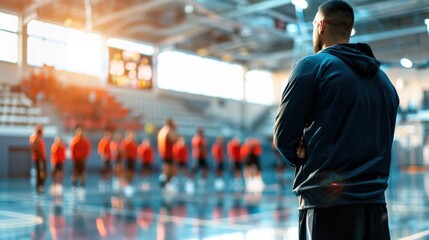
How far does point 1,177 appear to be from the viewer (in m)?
8.45

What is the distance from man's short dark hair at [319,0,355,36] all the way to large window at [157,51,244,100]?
15.5m

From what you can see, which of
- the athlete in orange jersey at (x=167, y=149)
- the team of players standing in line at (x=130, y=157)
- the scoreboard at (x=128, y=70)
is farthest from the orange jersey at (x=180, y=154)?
the athlete in orange jersey at (x=167, y=149)

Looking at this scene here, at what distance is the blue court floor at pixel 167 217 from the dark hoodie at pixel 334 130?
10.9 feet

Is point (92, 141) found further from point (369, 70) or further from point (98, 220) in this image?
point (369, 70)

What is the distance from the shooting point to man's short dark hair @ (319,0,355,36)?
4.83 feet

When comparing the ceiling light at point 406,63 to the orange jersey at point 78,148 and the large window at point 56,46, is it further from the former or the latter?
the orange jersey at point 78,148

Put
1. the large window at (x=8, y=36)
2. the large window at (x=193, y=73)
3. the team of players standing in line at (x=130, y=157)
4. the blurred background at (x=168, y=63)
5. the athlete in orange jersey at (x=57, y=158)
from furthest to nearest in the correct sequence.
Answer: the large window at (x=193, y=73), the athlete in orange jersey at (x=57, y=158), the team of players standing in line at (x=130, y=157), the blurred background at (x=168, y=63), the large window at (x=8, y=36)

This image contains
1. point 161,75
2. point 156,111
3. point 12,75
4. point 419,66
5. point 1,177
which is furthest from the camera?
point 161,75

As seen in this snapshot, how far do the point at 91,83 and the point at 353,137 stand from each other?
666 cm

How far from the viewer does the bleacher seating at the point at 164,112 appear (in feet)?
41.4

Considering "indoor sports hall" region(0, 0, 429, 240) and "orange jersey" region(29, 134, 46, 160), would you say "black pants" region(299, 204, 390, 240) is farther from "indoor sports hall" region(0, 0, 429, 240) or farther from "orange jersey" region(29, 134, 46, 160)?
"orange jersey" region(29, 134, 46, 160)

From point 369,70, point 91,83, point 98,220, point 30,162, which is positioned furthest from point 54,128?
point 369,70

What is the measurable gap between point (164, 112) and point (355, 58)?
53.6ft

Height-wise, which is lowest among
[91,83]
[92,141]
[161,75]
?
[92,141]
